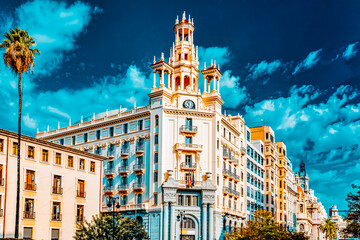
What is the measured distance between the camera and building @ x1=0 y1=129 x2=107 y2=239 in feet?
172

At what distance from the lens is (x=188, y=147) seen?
268 ft

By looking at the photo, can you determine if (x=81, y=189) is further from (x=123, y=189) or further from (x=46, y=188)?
(x=123, y=189)

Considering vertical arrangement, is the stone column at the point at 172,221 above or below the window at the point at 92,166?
below

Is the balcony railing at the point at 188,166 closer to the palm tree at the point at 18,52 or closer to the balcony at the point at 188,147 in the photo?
the balcony at the point at 188,147

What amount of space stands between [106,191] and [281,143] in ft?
203

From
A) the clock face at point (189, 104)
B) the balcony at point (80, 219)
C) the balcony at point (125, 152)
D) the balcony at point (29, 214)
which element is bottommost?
the balcony at point (80, 219)

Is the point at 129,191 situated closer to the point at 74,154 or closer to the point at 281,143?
the point at 74,154

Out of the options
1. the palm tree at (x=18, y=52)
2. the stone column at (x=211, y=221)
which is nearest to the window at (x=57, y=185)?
the palm tree at (x=18, y=52)

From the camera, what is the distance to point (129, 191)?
274ft

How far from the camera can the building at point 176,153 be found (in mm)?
78875

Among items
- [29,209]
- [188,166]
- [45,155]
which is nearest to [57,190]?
[45,155]

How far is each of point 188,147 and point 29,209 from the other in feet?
109

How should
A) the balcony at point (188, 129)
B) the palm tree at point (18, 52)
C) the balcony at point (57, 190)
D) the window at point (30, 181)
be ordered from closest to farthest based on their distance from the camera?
the palm tree at point (18, 52)
the window at point (30, 181)
the balcony at point (57, 190)
the balcony at point (188, 129)

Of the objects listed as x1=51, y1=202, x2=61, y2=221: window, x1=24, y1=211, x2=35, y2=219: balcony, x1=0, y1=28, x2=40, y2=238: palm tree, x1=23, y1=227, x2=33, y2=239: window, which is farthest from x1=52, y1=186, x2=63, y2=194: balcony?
x1=0, y1=28, x2=40, y2=238: palm tree
